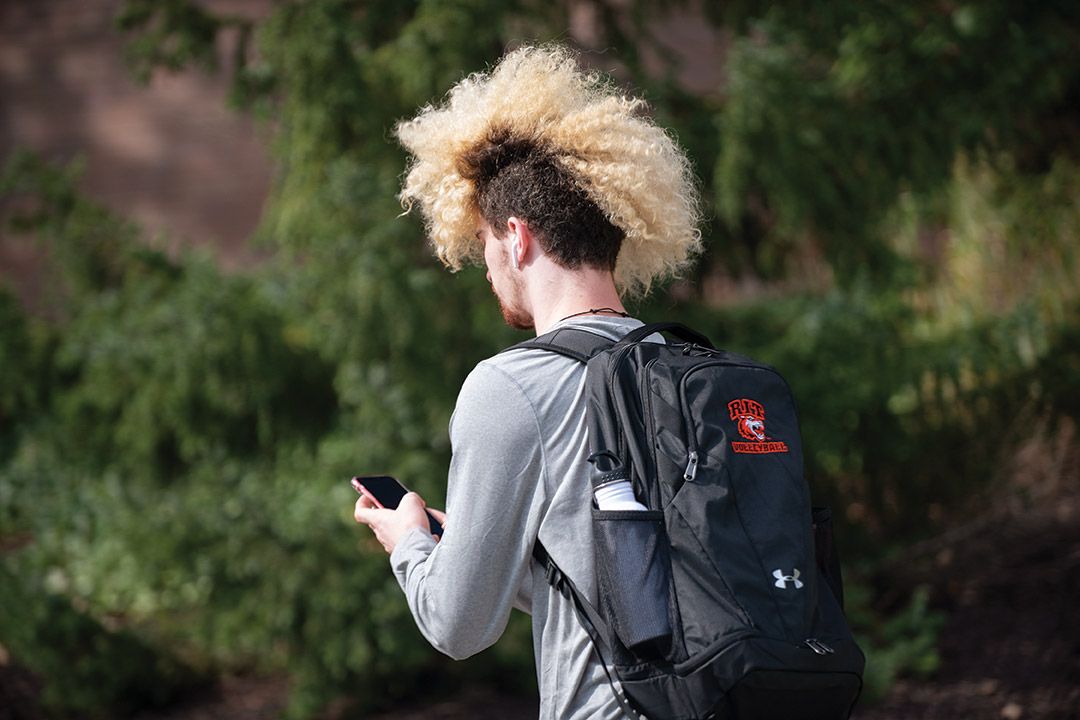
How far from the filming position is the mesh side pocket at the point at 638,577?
4.68ft

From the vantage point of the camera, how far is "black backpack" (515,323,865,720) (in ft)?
4.60

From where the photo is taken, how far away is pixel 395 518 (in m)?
1.78

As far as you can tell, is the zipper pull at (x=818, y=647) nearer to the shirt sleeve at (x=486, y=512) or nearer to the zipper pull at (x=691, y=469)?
the zipper pull at (x=691, y=469)

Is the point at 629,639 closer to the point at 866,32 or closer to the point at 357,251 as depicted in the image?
the point at 357,251

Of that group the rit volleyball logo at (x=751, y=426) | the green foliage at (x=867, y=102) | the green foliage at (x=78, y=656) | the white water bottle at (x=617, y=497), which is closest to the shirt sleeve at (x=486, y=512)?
the white water bottle at (x=617, y=497)

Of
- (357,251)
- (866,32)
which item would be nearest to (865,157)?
(866,32)

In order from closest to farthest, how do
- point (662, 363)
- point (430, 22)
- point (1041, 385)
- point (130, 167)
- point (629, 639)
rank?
point (629, 639) → point (662, 363) → point (430, 22) → point (1041, 385) → point (130, 167)

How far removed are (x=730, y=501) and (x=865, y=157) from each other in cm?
334

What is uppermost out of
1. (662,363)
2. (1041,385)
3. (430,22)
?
(430,22)

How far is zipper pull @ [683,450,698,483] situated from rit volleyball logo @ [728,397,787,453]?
2.8 inches

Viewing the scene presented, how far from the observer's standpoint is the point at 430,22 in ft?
13.3

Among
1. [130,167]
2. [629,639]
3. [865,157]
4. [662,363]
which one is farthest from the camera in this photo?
[130,167]

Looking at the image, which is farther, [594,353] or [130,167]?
[130,167]

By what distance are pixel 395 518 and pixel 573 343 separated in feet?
1.59
